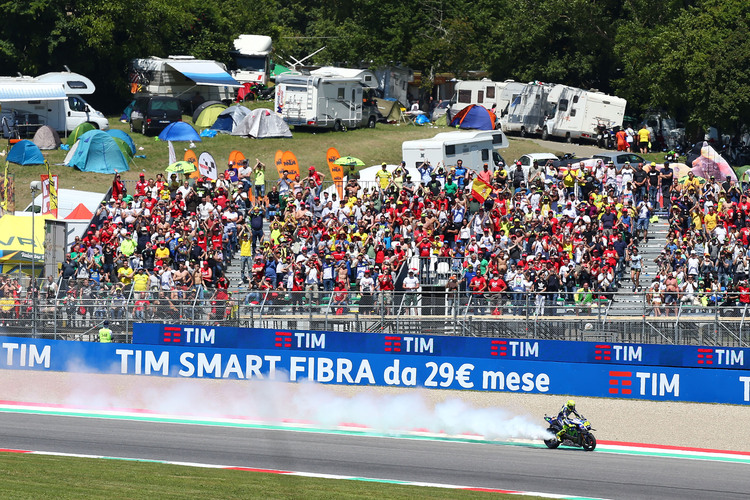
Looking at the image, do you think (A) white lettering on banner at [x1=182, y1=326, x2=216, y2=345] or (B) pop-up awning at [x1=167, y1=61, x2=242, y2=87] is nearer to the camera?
(A) white lettering on banner at [x1=182, y1=326, x2=216, y2=345]

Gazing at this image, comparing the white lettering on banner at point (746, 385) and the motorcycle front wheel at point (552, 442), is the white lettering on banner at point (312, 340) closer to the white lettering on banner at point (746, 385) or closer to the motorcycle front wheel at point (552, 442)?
the motorcycle front wheel at point (552, 442)

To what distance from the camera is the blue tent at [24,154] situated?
1807 inches

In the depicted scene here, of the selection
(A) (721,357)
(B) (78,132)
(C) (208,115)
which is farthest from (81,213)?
(C) (208,115)

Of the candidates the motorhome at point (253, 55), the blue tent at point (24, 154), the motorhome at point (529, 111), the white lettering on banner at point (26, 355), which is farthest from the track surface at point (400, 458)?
the motorhome at point (253, 55)

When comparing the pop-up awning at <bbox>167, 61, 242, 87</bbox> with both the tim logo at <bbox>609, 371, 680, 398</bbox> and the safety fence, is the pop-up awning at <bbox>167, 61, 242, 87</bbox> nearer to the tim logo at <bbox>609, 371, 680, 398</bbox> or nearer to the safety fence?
the safety fence

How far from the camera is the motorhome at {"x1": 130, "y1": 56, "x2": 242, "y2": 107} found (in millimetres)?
56281

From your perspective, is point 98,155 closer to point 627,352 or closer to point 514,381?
point 627,352

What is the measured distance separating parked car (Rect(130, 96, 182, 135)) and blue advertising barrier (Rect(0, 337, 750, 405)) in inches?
1065

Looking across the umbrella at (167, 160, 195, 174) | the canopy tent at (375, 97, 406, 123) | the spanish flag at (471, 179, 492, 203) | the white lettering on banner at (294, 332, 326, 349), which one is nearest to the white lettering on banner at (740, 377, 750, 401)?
the white lettering on banner at (294, 332, 326, 349)

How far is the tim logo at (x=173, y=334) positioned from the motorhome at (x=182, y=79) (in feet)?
103

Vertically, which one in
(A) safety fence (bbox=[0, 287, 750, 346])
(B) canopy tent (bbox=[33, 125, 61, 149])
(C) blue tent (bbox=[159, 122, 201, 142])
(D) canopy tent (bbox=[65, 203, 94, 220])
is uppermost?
(C) blue tent (bbox=[159, 122, 201, 142])

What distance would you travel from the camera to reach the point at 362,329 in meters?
25.8

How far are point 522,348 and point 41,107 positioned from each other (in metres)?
31.9

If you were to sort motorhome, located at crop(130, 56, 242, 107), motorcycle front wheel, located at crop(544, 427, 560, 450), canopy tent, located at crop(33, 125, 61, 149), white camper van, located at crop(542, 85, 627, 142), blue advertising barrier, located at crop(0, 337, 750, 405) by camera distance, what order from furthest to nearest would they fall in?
motorhome, located at crop(130, 56, 242, 107), white camper van, located at crop(542, 85, 627, 142), canopy tent, located at crop(33, 125, 61, 149), blue advertising barrier, located at crop(0, 337, 750, 405), motorcycle front wheel, located at crop(544, 427, 560, 450)
